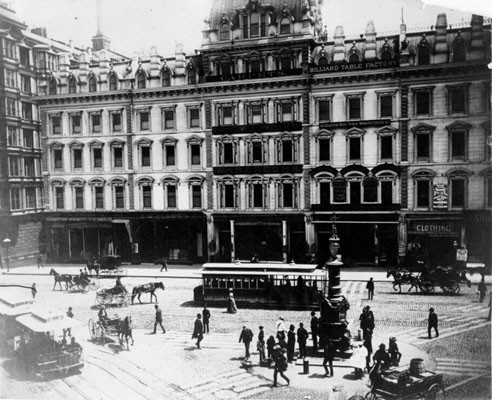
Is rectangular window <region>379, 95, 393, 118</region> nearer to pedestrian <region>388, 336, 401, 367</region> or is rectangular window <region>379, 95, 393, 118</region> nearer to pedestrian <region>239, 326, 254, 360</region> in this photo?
pedestrian <region>388, 336, 401, 367</region>

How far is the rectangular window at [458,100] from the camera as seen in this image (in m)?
29.5

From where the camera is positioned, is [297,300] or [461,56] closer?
[297,300]

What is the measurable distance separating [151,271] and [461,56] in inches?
910

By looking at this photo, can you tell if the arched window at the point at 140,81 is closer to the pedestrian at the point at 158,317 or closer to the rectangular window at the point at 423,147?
the rectangular window at the point at 423,147

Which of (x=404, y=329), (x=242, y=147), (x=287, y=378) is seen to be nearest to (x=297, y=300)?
(x=404, y=329)

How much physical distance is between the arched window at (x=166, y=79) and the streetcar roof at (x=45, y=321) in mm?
23149

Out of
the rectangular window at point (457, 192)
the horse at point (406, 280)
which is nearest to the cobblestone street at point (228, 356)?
the horse at point (406, 280)

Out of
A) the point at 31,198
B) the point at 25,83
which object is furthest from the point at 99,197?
the point at 25,83

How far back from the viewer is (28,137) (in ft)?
129

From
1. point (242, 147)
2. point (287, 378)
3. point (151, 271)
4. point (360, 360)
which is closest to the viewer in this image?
point (287, 378)

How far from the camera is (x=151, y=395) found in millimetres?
16234

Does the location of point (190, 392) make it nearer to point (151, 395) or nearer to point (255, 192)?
point (151, 395)

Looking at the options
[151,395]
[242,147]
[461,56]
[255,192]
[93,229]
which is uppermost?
[461,56]

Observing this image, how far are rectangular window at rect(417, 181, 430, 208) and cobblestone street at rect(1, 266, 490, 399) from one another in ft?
27.4
